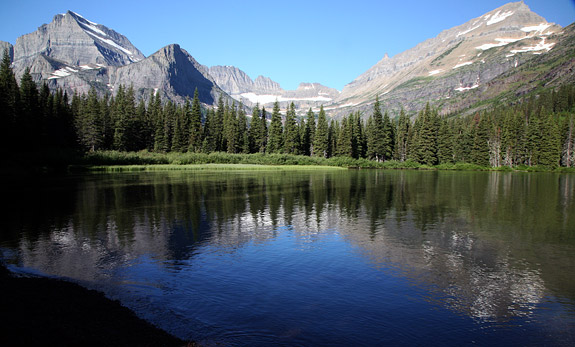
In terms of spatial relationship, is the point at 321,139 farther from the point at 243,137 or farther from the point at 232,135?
the point at 232,135

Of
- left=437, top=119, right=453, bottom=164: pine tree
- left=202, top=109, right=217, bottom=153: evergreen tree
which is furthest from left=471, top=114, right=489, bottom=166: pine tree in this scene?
left=202, top=109, right=217, bottom=153: evergreen tree

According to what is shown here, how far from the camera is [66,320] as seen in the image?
801cm

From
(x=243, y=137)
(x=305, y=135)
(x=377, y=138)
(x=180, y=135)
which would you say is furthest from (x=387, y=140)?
(x=180, y=135)

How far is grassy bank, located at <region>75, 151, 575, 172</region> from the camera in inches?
3327

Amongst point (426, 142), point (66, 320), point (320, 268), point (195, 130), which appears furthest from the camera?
point (195, 130)

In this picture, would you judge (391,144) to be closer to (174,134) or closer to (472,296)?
(174,134)

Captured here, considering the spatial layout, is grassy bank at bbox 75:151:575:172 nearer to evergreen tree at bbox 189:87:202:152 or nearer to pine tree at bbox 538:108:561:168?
pine tree at bbox 538:108:561:168

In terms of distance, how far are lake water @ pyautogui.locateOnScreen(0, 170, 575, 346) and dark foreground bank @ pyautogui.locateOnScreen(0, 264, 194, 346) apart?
0.75m

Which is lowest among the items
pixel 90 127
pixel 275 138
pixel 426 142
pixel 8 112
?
pixel 426 142

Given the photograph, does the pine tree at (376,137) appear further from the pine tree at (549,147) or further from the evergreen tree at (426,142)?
the pine tree at (549,147)

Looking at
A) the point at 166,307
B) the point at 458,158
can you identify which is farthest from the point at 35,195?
the point at 458,158

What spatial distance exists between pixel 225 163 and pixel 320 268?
91.0m

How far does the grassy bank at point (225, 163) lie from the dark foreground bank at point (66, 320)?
253 feet

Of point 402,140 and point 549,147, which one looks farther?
point 402,140
